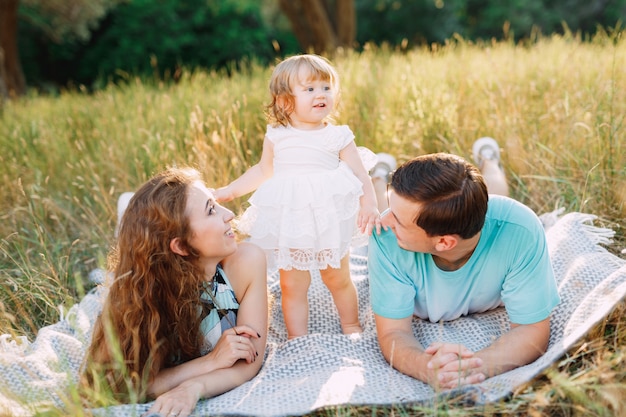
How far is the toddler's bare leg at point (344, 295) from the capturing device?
9.11 feet

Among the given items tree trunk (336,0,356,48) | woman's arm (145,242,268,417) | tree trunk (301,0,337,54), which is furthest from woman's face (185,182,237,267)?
tree trunk (336,0,356,48)

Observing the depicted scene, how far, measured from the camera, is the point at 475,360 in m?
2.09

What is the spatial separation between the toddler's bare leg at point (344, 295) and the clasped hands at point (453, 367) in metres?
0.71

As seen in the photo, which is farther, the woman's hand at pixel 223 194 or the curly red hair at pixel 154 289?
the woman's hand at pixel 223 194

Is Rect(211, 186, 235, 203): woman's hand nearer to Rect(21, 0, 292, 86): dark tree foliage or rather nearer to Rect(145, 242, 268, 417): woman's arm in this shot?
Rect(145, 242, 268, 417): woman's arm

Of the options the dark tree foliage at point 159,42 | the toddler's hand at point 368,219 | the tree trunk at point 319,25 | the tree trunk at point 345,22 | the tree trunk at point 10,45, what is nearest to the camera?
the toddler's hand at point 368,219

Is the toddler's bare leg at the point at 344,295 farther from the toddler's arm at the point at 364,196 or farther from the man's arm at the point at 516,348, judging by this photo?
the man's arm at the point at 516,348

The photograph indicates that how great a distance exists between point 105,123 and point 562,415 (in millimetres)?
3922

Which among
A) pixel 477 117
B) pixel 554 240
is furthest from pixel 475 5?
pixel 554 240

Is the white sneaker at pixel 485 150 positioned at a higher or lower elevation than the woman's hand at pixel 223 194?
lower

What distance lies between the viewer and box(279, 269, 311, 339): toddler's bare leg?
9.09 feet

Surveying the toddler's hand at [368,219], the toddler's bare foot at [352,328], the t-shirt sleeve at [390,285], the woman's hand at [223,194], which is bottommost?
the toddler's bare foot at [352,328]

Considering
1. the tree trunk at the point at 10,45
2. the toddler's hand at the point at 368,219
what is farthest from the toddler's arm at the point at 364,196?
the tree trunk at the point at 10,45

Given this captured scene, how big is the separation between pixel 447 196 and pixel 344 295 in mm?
858
